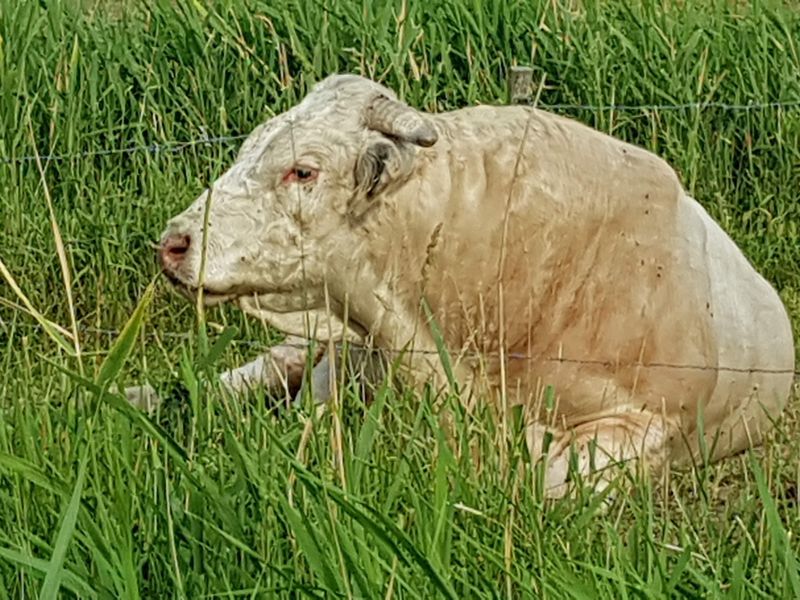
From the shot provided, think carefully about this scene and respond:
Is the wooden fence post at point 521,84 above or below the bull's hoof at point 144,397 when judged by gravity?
above

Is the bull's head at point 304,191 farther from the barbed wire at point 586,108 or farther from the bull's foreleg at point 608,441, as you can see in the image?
the barbed wire at point 586,108

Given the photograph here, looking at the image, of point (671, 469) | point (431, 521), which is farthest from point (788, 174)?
point (431, 521)

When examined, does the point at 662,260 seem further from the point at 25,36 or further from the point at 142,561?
the point at 25,36

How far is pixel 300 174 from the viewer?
4641 millimetres

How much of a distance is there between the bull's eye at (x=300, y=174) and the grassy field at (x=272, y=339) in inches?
18.2

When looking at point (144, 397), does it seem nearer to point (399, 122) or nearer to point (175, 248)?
point (175, 248)

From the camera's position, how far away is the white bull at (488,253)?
4.63 m

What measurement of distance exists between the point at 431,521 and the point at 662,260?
5.05ft

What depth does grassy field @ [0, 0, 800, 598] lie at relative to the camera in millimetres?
3283

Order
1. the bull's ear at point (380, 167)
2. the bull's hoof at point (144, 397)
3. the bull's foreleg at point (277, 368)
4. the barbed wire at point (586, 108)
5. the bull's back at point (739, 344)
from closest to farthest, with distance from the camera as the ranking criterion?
the bull's ear at point (380, 167), the bull's hoof at point (144, 397), the bull's back at point (739, 344), the bull's foreleg at point (277, 368), the barbed wire at point (586, 108)

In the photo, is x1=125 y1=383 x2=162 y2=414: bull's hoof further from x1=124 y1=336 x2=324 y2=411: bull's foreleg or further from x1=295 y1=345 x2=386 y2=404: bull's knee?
x1=295 y1=345 x2=386 y2=404: bull's knee

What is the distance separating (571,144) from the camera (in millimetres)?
4789

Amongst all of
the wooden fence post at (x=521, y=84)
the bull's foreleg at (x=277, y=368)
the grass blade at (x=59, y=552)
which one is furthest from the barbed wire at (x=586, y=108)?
the grass blade at (x=59, y=552)

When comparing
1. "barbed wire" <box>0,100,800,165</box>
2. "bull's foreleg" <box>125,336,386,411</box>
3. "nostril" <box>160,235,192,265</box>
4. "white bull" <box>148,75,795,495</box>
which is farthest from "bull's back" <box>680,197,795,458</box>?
"barbed wire" <box>0,100,800,165</box>
